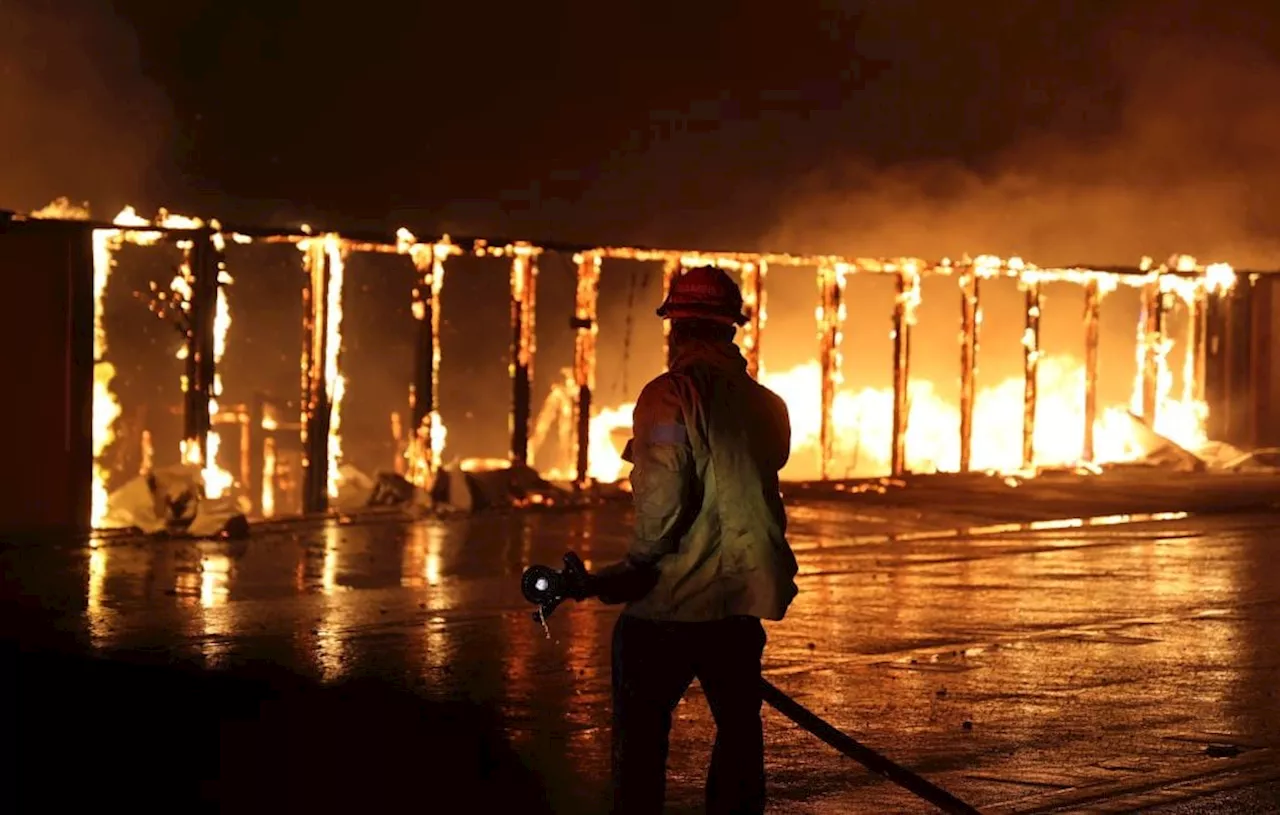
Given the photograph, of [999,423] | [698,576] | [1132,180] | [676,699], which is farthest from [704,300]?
[1132,180]

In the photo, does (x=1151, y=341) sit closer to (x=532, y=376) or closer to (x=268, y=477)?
(x=532, y=376)

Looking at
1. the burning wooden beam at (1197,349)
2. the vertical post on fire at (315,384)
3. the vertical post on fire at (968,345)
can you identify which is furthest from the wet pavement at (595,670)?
the burning wooden beam at (1197,349)

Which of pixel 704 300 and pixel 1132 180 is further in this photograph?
pixel 1132 180

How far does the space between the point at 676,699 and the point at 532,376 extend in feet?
52.5

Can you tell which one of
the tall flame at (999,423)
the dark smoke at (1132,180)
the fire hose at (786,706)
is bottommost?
the fire hose at (786,706)

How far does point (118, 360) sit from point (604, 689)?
15.8 meters

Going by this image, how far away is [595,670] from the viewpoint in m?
9.06

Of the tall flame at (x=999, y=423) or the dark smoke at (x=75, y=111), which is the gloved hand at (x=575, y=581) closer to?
the tall flame at (x=999, y=423)

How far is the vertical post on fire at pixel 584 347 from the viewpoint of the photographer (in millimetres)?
17719

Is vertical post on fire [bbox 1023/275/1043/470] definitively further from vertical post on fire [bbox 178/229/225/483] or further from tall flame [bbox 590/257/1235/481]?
vertical post on fire [bbox 178/229/225/483]

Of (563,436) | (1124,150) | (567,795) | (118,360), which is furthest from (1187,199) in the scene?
(567,795)

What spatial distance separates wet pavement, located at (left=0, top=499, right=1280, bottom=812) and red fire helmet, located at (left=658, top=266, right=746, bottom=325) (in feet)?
6.40

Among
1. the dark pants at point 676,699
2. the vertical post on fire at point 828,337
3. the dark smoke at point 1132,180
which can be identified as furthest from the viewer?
the dark smoke at point 1132,180

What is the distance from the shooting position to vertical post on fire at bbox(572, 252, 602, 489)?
1772cm
